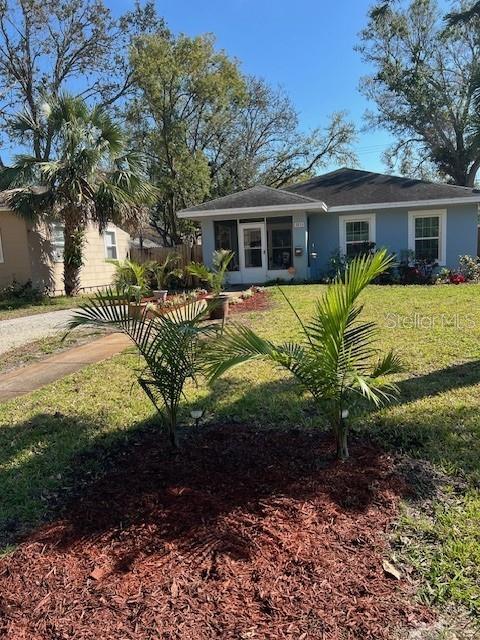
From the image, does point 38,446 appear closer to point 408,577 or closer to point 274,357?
point 274,357

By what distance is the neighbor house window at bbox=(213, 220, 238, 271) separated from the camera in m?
16.6

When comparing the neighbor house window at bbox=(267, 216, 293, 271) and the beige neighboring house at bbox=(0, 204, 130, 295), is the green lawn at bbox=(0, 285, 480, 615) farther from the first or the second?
the beige neighboring house at bbox=(0, 204, 130, 295)

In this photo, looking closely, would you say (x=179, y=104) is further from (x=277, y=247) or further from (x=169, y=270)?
(x=277, y=247)

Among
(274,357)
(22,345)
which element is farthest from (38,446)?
(22,345)

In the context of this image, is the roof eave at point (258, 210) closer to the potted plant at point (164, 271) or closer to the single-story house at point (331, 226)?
the single-story house at point (331, 226)

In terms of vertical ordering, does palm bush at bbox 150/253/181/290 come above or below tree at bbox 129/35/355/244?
below

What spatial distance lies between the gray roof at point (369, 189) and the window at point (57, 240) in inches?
359

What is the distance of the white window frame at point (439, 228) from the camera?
52.3ft

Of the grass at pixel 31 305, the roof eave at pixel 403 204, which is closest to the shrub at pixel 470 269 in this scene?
the roof eave at pixel 403 204

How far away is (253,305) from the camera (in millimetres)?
11383

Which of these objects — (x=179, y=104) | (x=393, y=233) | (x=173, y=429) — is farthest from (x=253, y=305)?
(x=179, y=104)

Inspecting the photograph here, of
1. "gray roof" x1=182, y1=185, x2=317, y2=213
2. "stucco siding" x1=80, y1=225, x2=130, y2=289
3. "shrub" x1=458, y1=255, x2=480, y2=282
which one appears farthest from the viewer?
"stucco siding" x1=80, y1=225, x2=130, y2=289

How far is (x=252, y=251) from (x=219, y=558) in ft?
48.1

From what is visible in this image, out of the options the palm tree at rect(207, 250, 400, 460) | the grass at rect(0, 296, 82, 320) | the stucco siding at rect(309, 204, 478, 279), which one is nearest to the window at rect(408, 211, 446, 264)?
the stucco siding at rect(309, 204, 478, 279)
